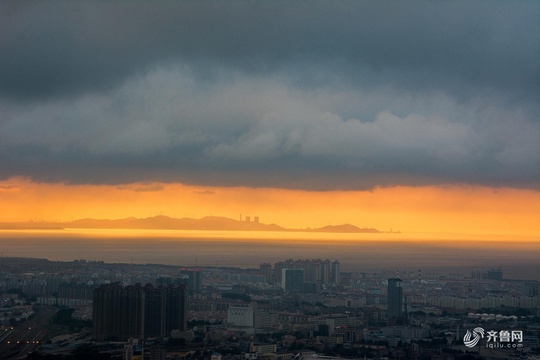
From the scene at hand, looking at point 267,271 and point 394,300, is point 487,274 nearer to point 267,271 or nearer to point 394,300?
point 267,271

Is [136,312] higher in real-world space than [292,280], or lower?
lower

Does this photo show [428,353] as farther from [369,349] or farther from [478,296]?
[478,296]

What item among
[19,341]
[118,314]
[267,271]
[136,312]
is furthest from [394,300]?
[19,341]

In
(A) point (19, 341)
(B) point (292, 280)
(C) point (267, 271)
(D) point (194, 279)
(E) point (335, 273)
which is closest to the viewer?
(A) point (19, 341)

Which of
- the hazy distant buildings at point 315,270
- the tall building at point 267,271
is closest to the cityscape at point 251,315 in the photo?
the hazy distant buildings at point 315,270

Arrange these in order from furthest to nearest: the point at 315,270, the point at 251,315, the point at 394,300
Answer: the point at 315,270
the point at 394,300
the point at 251,315

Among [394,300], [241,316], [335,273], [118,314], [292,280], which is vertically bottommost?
[241,316]

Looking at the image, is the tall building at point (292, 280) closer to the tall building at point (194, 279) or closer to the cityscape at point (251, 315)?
the cityscape at point (251, 315)
